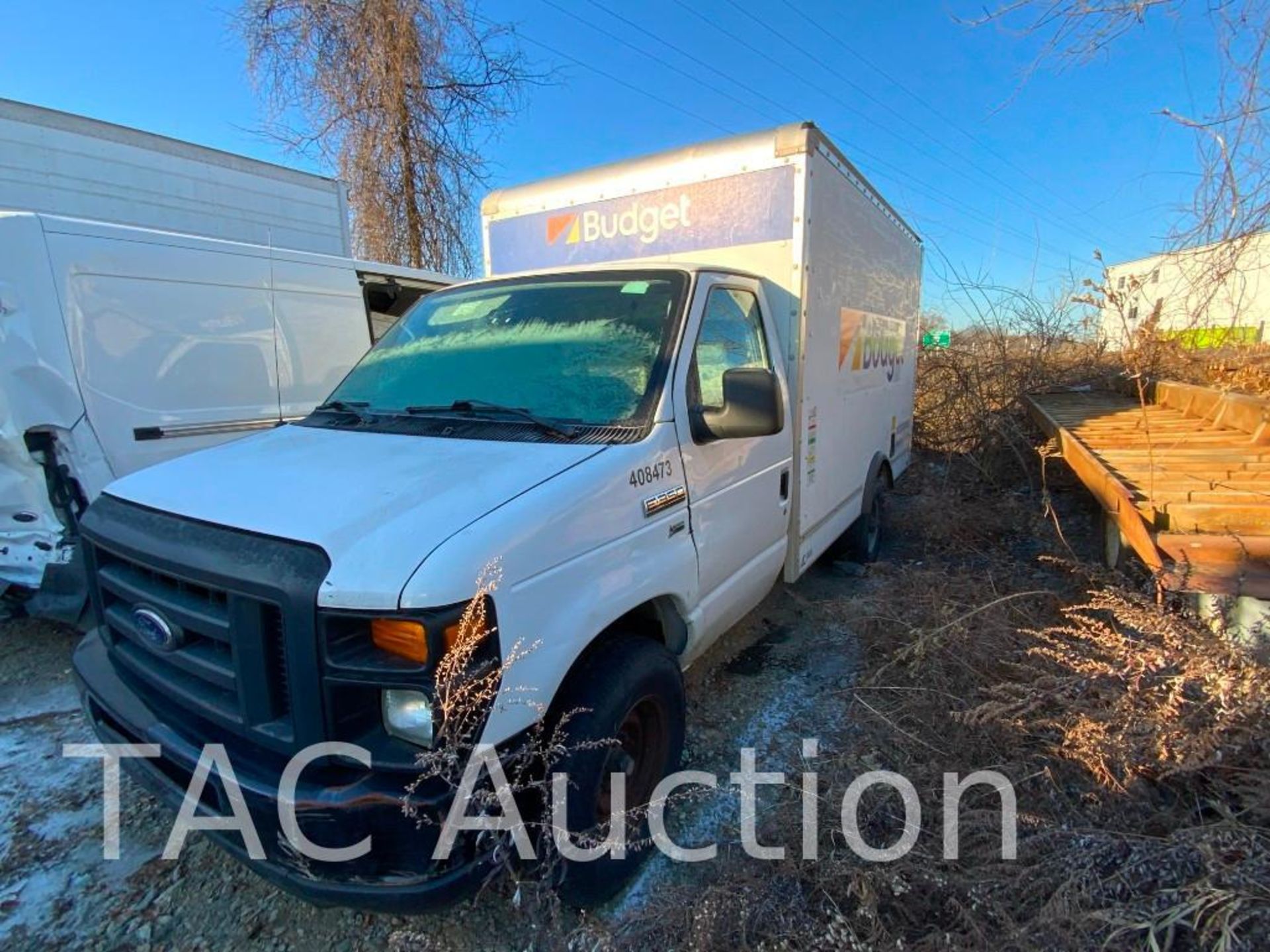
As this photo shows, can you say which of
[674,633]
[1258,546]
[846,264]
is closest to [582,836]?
[674,633]

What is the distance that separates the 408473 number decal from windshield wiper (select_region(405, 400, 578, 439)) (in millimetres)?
273

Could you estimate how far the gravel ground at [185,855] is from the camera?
2.26 meters

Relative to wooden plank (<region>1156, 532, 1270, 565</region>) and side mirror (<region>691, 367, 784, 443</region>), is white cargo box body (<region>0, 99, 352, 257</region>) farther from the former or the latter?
wooden plank (<region>1156, 532, 1270, 565</region>)

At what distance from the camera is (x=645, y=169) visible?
3924mm

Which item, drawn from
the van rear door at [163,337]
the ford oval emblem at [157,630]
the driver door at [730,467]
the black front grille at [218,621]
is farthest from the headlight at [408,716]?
the van rear door at [163,337]

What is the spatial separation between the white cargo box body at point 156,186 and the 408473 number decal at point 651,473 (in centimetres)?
919

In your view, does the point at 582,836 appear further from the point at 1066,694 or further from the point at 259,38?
the point at 259,38

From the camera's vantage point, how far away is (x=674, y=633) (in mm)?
2664

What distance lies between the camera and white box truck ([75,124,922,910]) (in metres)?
1.72

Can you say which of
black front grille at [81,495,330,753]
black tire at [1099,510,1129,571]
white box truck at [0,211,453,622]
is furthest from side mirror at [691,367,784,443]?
white box truck at [0,211,453,622]

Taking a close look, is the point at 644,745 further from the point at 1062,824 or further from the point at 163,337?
the point at 163,337

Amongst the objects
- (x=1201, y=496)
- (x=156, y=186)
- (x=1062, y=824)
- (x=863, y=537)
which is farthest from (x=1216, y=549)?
(x=156, y=186)

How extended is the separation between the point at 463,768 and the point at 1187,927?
6.28ft

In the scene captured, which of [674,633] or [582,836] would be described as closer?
[582,836]
